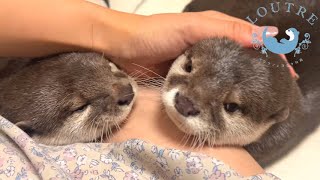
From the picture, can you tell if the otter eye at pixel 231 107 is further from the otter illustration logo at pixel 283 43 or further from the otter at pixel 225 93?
the otter illustration logo at pixel 283 43

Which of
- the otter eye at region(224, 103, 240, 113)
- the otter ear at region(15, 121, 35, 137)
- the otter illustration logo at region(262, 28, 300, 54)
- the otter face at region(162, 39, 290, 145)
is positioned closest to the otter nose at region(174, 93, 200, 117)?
the otter face at region(162, 39, 290, 145)

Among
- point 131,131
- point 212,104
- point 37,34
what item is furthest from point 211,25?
point 37,34

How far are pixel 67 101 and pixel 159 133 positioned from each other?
330 mm

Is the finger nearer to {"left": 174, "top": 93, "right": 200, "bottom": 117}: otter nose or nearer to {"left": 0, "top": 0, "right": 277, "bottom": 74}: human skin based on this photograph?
{"left": 0, "top": 0, "right": 277, "bottom": 74}: human skin

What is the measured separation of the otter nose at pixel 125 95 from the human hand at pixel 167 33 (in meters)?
0.15

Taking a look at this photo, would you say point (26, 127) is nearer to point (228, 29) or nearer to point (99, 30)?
point (99, 30)

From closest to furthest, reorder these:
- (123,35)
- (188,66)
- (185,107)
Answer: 1. (185,107)
2. (188,66)
3. (123,35)

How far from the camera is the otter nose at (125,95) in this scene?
5.44 feet

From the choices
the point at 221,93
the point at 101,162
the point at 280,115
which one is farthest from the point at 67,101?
the point at 280,115

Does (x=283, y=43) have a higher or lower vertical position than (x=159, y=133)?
higher

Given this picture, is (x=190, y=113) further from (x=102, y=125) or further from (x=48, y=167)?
(x=48, y=167)

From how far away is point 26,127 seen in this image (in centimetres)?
165

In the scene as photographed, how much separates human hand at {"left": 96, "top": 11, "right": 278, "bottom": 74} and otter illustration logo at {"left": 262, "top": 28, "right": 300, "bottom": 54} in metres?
0.04

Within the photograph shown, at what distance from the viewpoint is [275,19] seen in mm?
1838
